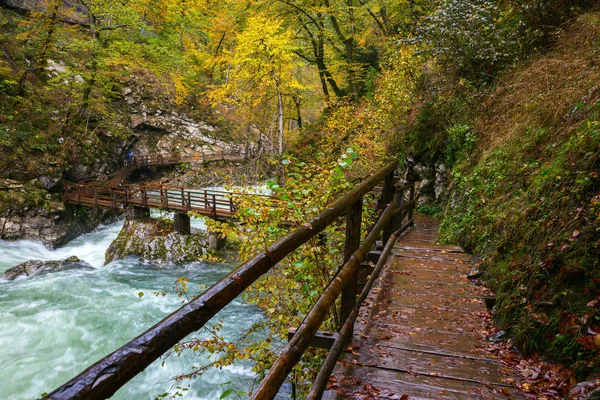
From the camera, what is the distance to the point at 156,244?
1525 cm

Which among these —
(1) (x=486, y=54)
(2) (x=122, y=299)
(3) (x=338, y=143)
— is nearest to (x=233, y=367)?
(2) (x=122, y=299)

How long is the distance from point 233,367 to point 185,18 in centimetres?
2579

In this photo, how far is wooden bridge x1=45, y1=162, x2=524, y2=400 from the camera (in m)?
0.90

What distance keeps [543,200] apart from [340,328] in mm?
2766

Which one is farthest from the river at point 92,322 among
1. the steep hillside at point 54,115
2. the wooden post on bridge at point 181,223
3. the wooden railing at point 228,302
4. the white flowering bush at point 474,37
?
the white flowering bush at point 474,37

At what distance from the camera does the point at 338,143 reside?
15633 mm

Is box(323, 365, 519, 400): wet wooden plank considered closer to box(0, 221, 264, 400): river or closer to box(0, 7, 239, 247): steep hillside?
box(0, 221, 264, 400): river

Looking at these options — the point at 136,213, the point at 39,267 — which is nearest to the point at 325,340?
the point at 39,267

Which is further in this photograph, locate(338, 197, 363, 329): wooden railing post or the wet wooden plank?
locate(338, 197, 363, 329): wooden railing post

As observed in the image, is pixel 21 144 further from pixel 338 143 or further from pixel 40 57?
pixel 338 143

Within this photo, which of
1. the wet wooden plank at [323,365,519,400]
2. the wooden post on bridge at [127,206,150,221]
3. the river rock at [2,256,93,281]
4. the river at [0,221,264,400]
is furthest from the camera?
the wooden post on bridge at [127,206,150,221]

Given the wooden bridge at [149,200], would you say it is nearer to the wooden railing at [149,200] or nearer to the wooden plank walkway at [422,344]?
the wooden railing at [149,200]

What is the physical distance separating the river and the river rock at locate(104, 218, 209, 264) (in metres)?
0.48

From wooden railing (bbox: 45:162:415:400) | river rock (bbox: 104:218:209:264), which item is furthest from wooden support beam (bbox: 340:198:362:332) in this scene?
river rock (bbox: 104:218:209:264)
